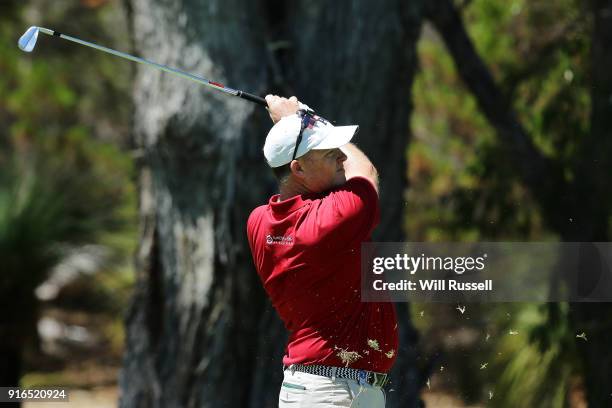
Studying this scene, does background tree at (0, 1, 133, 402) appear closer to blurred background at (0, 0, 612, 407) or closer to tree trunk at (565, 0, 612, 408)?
blurred background at (0, 0, 612, 407)

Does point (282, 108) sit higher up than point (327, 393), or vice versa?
point (282, 108)

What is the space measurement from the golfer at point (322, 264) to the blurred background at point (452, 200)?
6.20 feet

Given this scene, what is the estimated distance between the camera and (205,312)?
6082mm

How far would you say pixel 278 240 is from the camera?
3.30 m

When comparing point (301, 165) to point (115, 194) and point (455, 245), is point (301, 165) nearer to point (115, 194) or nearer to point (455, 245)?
point (455, 245)

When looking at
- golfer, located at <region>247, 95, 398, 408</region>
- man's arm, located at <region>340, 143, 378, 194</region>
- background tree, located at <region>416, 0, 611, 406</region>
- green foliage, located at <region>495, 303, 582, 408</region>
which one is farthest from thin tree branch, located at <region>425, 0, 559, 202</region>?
golfer, located at <region>247, 95, 398, 408</region>

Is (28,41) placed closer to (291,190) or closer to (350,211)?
(291,190)

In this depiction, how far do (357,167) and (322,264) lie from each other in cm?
40

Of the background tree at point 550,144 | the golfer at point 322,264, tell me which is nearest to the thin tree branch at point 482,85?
the background tree at point 550,144

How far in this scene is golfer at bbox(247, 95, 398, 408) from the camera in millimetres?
3195

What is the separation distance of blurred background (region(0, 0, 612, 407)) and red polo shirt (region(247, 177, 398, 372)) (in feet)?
6.15

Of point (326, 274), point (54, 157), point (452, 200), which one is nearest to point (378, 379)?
point (326, 274)

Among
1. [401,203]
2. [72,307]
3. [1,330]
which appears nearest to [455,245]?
[401,203]

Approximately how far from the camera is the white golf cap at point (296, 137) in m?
3.21
